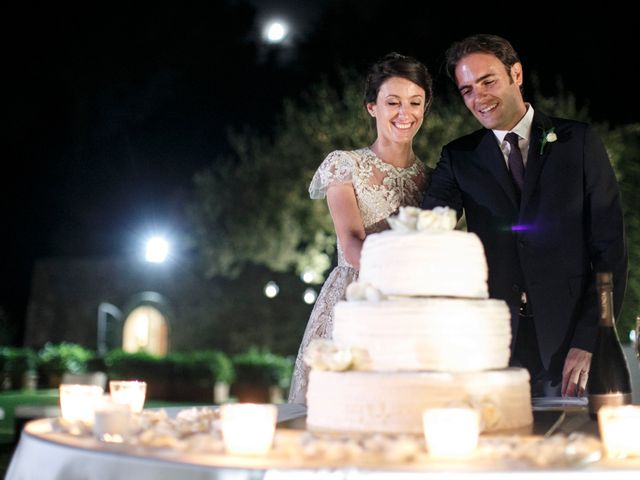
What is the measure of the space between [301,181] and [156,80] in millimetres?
13664

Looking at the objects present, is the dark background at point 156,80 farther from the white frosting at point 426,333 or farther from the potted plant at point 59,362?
the white frosting at point 426,333

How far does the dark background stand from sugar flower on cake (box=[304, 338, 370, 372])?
20122 millimetres

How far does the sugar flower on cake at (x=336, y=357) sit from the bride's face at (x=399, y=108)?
5.27ft

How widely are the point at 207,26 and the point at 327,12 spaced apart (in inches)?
214

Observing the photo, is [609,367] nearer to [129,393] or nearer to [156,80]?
[129,393]

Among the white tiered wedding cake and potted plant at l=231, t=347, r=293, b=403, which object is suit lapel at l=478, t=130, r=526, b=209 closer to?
the white tiered wedding cake

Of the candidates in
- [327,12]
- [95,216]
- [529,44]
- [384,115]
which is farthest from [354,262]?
[95,216]

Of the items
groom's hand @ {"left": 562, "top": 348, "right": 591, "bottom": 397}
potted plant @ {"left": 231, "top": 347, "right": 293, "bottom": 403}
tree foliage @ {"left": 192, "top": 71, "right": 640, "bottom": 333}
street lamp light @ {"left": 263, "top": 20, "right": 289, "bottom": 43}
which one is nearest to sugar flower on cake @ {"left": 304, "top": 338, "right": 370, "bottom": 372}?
groom's hand @ {"left": 562, "top": 348, "right": 591, "bottom": 397}

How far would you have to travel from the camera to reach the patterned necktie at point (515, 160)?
370 cm

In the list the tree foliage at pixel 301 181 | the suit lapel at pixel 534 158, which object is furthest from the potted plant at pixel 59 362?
the suit lapel at pixel 534 158

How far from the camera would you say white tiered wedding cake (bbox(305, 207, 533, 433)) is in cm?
249

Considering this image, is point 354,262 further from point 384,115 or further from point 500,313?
point 500,313

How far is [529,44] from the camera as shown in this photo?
2198cm

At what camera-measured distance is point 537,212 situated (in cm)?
358
